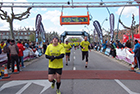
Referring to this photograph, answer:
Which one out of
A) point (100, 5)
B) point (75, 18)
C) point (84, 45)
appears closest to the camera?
point (84, 45)

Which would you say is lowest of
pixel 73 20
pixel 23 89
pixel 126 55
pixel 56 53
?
pixel 23 89

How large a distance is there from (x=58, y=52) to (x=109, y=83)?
281 cm

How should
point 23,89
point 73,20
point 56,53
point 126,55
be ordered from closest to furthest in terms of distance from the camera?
point 56,53
point 23,89
point 126,55
point 73,20

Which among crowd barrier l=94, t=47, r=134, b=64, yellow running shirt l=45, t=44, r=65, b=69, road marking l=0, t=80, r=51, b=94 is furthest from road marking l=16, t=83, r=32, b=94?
crowd barrier l=94, t=47, r=134, b=64

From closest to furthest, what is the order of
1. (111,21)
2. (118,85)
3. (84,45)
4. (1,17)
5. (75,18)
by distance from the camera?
1. (118,85)
2. (84,45)
3. (1,17)
4. (75,18)
5. (111,21)

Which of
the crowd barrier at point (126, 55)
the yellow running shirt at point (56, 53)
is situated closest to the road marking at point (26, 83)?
the yellow running shirt at point (56, 53)

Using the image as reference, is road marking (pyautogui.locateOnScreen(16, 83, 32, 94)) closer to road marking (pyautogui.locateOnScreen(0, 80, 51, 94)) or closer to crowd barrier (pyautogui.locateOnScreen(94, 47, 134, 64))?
road marking (pyautogui.locateOnScreen(0, 80, 51, 94))

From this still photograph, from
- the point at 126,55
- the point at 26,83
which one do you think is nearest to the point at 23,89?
the point at 26,83

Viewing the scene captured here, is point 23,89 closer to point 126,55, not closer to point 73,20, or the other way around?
point 73,20

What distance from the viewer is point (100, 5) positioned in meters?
10.7

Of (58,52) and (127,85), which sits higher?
(58,52)

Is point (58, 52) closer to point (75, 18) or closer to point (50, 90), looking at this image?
point (50, 90)

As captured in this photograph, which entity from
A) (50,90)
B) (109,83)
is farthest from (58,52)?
(109,83)

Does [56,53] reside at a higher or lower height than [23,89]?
higher
